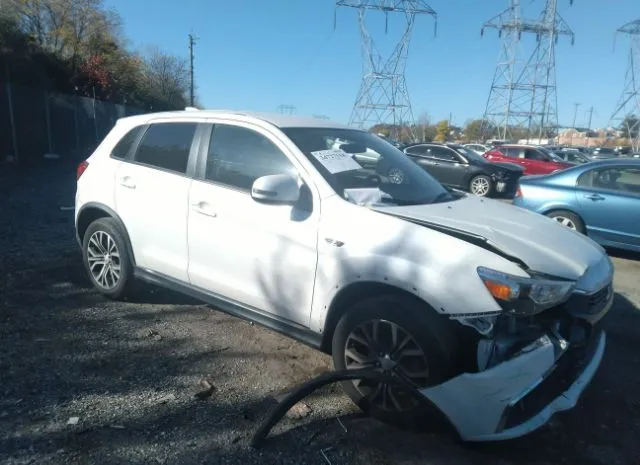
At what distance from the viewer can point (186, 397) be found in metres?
3.12

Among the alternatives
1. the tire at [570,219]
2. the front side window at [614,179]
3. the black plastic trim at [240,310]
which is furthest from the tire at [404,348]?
the front side window at [614,179]

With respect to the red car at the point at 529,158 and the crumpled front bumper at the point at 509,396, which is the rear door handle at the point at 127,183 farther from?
the red car at the point at 529,158

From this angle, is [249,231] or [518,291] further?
[249,231]

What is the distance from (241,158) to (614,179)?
6.20 m

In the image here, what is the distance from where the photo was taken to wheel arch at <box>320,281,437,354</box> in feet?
9.25

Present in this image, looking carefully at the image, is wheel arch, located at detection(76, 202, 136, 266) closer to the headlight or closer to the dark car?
the headlight

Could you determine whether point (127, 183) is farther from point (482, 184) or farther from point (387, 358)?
point (482, 184)

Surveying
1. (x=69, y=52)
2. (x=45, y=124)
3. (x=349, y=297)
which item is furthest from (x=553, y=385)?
(x=69, y=52)

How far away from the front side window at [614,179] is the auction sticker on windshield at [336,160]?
5.42 m

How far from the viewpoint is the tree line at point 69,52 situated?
16.3 meters

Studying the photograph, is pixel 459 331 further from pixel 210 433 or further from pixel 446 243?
pixel 210 433

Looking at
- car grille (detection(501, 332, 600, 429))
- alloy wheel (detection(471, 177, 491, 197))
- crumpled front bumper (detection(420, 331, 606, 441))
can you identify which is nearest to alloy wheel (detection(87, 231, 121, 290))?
crumpled front bumper (detection(420, 331, 606, 441))

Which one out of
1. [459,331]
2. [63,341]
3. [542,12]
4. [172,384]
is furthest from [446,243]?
[542,12]

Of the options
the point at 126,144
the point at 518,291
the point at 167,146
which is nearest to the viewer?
the point at 518,291
